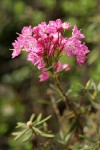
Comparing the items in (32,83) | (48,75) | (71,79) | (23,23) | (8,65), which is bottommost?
(48,75)

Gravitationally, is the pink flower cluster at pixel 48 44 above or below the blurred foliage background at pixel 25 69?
below

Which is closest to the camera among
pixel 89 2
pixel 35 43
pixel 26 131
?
pixel 35 43

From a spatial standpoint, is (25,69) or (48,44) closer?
(48,44)

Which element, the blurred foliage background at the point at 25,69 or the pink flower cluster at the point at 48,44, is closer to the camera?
the pink flower cluster at the point at 48,44

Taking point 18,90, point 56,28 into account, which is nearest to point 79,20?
point 18,90

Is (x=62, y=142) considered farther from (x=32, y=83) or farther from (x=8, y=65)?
(x=8, y=65)

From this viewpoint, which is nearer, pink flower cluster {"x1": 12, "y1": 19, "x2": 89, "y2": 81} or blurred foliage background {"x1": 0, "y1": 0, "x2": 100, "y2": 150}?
pink flower cluster {"x1": 12, "y1": 19, "x2": 89, "y2": 81}

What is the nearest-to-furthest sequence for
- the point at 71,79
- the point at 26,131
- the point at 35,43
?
1. the point at 35,43
2. the point at 26,131
3. the point at 71,79

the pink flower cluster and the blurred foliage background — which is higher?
the blurred foliage background
